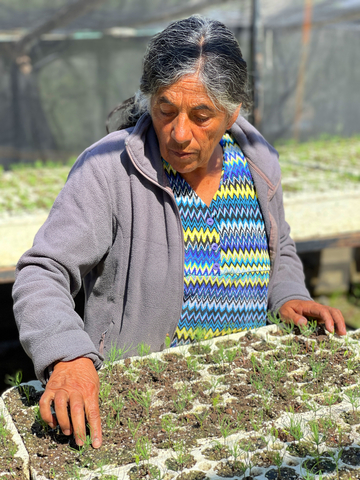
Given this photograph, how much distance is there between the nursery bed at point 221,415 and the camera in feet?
3.83

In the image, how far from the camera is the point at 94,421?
49.3 inches

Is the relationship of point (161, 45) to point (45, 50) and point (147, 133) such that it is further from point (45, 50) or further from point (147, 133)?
point (45, 50)

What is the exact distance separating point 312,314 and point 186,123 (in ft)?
2.58

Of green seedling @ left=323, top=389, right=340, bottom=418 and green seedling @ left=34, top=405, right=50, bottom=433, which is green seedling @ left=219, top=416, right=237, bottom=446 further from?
green seedling @ left=34, top=405, right=50, bottom=433

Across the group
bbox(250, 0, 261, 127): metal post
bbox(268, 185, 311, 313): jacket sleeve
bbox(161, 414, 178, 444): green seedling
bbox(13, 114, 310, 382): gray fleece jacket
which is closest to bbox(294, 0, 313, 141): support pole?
bbox(250, 0, 261, 127): metal post

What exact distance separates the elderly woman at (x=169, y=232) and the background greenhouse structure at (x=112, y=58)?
16.4 ft

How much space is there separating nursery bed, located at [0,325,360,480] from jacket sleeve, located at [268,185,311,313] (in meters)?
0.23

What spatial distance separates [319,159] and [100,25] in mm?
3241

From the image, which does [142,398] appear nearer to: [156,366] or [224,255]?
[156,366]

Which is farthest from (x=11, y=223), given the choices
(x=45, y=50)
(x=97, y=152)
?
(x=45, y=50)

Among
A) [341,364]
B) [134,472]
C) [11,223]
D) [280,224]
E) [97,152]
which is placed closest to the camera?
[134,472]

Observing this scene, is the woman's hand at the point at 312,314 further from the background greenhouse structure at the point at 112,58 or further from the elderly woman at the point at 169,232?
the background greenhouse structure at the point at 112,58

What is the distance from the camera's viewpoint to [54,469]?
115 centimetres

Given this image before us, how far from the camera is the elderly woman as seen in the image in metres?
1.50
